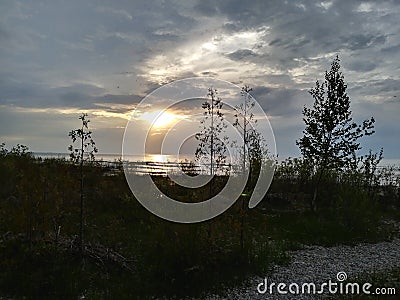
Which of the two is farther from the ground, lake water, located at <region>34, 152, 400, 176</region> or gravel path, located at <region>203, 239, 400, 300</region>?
lake water, located at <region>34, 152, 400, 176</region>

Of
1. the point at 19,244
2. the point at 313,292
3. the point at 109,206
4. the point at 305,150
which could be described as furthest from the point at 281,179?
the point at 19,244

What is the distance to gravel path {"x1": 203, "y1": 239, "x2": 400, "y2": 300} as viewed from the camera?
6.65 m

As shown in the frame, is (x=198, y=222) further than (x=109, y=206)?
No

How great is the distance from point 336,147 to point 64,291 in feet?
34.1

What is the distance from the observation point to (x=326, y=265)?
855 cm

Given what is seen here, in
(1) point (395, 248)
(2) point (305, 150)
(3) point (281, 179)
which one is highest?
(2) point (305, 150)

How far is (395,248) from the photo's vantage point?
35.3 ft

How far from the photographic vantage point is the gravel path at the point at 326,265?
21.8 ft

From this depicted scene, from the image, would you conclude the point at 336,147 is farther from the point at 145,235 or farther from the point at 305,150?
the point at 145,235

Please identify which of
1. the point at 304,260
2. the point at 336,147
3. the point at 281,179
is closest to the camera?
the point at 304,260

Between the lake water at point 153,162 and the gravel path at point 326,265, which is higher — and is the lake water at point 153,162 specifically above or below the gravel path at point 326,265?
above

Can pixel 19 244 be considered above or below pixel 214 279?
above

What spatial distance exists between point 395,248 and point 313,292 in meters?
5.19

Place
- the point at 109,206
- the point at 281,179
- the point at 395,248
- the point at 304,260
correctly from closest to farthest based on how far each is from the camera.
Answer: the point at 304,260 → the point at 395,248 → the point at 109,206 → the point at 281,179
